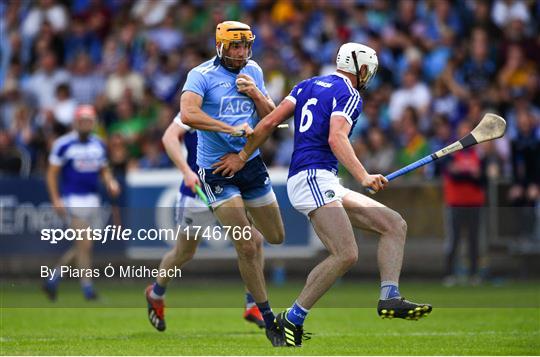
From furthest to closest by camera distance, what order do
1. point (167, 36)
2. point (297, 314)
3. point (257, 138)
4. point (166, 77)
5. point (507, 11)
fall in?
point (167, 36) < point (166, 77) < point (507, 11) < point (257, 138) < point (297, 314)

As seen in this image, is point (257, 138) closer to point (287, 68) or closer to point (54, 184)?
point (54, 184)

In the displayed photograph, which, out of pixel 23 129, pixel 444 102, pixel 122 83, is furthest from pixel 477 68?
pixel 23 129

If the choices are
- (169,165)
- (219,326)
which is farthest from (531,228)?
(219,326)

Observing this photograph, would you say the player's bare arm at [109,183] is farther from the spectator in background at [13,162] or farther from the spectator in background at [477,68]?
the spectator in background at [477,68]

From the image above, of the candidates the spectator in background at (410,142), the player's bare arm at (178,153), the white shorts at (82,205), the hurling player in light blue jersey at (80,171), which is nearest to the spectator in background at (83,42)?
the spectator in background at (410,142)

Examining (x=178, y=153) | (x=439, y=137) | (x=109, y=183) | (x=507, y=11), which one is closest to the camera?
(x=178, y=153)

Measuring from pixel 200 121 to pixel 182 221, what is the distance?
217 centimetres

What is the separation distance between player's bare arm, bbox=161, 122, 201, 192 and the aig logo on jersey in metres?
1.10

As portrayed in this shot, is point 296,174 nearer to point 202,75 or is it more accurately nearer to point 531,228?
point 202,75

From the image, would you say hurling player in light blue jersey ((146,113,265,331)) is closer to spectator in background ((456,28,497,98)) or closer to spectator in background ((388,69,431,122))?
spectator in background ((388,69,431,122))

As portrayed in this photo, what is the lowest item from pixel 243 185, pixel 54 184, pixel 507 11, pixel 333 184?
pixel 54 184

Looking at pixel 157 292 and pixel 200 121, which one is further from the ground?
pixel 200 121

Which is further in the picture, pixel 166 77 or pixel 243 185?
pixel 166 77

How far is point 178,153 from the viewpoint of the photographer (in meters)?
12.6
